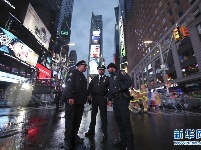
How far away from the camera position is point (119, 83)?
349 centimetres

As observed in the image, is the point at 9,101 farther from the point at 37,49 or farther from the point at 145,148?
the point at 37,49

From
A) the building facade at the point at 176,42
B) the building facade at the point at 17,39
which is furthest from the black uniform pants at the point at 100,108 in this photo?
the building facade at the point at 17,39

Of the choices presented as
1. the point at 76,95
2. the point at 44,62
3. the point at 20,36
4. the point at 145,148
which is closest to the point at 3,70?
the point at 20,36

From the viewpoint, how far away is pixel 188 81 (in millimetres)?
32156

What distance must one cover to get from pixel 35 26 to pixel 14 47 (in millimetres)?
8529

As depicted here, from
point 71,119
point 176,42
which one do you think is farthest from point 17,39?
point 176,42

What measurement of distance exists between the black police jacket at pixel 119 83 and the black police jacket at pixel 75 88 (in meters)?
0.72

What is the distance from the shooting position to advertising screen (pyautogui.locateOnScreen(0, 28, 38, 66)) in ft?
71.5

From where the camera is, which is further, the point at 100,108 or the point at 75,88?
the point at 100,108

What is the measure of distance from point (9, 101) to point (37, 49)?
22.8m

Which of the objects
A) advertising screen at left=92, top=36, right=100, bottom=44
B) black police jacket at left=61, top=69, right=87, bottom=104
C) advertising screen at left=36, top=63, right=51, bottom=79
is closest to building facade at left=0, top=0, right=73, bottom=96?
advertising screen at left=36, top=63, right=51, bottom=79

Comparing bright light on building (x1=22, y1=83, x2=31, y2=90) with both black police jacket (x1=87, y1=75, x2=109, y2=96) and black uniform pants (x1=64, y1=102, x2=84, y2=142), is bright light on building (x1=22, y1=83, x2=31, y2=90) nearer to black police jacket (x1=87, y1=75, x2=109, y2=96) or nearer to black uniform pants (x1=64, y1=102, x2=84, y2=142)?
black police jacket (x1=87, y1=75, x2=109, y2=96)

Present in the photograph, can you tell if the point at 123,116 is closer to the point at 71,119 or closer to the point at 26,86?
the point at 71,119

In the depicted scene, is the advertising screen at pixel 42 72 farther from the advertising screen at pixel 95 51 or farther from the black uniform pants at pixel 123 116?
the advertising screen at pixel 95 51
